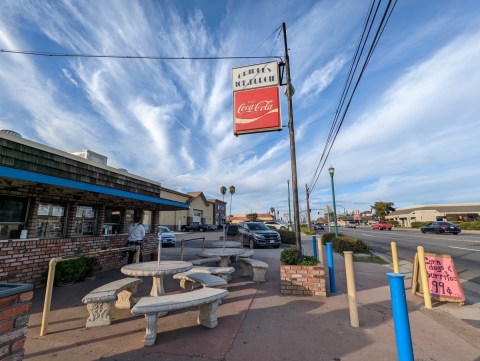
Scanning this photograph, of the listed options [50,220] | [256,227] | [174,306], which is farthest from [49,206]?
[256,227]

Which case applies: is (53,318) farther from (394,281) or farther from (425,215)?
(425,215)

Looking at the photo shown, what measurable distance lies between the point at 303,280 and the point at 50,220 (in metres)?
6.88

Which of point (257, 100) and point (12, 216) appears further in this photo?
point (257, 100)

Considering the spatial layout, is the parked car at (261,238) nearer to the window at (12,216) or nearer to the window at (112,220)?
the window at (112,220)

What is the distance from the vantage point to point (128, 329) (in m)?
3.92

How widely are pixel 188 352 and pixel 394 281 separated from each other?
267 centimetres

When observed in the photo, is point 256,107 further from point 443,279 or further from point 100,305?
point 443,279

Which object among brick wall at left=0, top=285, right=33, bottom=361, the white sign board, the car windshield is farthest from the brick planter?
→ the car windshield

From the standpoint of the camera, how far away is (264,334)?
3.70 m

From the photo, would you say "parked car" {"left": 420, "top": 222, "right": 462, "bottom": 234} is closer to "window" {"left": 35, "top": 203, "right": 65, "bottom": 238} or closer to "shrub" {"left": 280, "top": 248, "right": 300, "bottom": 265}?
"shrub" {"left": 280, "top": 248, "right": 300, "bottom": 265}

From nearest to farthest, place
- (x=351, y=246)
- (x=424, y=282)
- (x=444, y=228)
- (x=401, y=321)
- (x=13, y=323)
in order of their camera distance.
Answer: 1. (x=13, y=323)
2. (x=401, y=321)
3. (x=424, y=282)
4. (x=351, y=246)
5. (x=444, y=228)

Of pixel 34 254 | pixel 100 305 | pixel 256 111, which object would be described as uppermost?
pixel 256 111

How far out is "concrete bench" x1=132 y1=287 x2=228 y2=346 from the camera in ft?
10.9

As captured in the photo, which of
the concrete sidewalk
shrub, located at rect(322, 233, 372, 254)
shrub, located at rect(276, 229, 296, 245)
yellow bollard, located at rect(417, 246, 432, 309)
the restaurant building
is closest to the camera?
the concrete sidewalk
